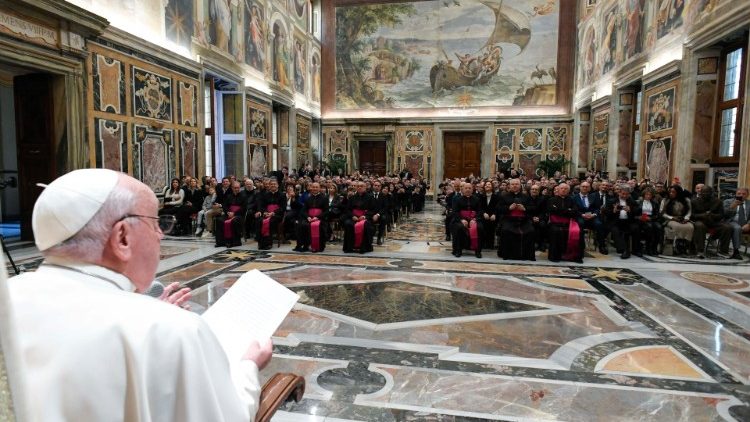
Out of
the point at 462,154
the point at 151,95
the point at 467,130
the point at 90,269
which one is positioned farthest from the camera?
the point at 462,154

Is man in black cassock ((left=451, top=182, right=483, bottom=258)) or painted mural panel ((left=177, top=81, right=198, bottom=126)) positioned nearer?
man in black cassock ((left=451, top=182, right=483, bottom=258))

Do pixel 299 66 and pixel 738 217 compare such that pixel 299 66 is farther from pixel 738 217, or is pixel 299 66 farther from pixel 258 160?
pixel 738 217

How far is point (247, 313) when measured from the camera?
155cm

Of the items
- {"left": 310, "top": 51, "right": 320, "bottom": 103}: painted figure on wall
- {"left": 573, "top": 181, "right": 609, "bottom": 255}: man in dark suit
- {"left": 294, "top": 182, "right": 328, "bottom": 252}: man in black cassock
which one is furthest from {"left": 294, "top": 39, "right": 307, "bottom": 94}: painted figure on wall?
{"left": 573, "top": 181, "right": 609, "bottom": 255}: man in dark suit

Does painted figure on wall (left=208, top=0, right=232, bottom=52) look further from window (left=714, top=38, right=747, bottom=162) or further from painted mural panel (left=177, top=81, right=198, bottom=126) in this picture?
window (left=714, top=38, right=747, bottom=162)

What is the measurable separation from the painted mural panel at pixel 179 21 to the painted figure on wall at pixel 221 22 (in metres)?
1.05

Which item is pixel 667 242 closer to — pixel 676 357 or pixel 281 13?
pixel 676 357

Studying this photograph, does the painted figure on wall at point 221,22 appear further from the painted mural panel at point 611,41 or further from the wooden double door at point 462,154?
the painted mural panel at point 611,41

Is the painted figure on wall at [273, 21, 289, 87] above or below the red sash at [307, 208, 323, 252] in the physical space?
above

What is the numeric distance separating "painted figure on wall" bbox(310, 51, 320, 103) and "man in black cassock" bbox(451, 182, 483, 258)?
14.7 m

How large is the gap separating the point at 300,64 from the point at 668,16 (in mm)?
13799

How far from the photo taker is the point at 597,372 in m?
3.37

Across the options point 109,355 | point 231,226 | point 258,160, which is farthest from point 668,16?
point 109,355

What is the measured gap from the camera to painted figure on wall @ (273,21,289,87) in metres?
16.9
